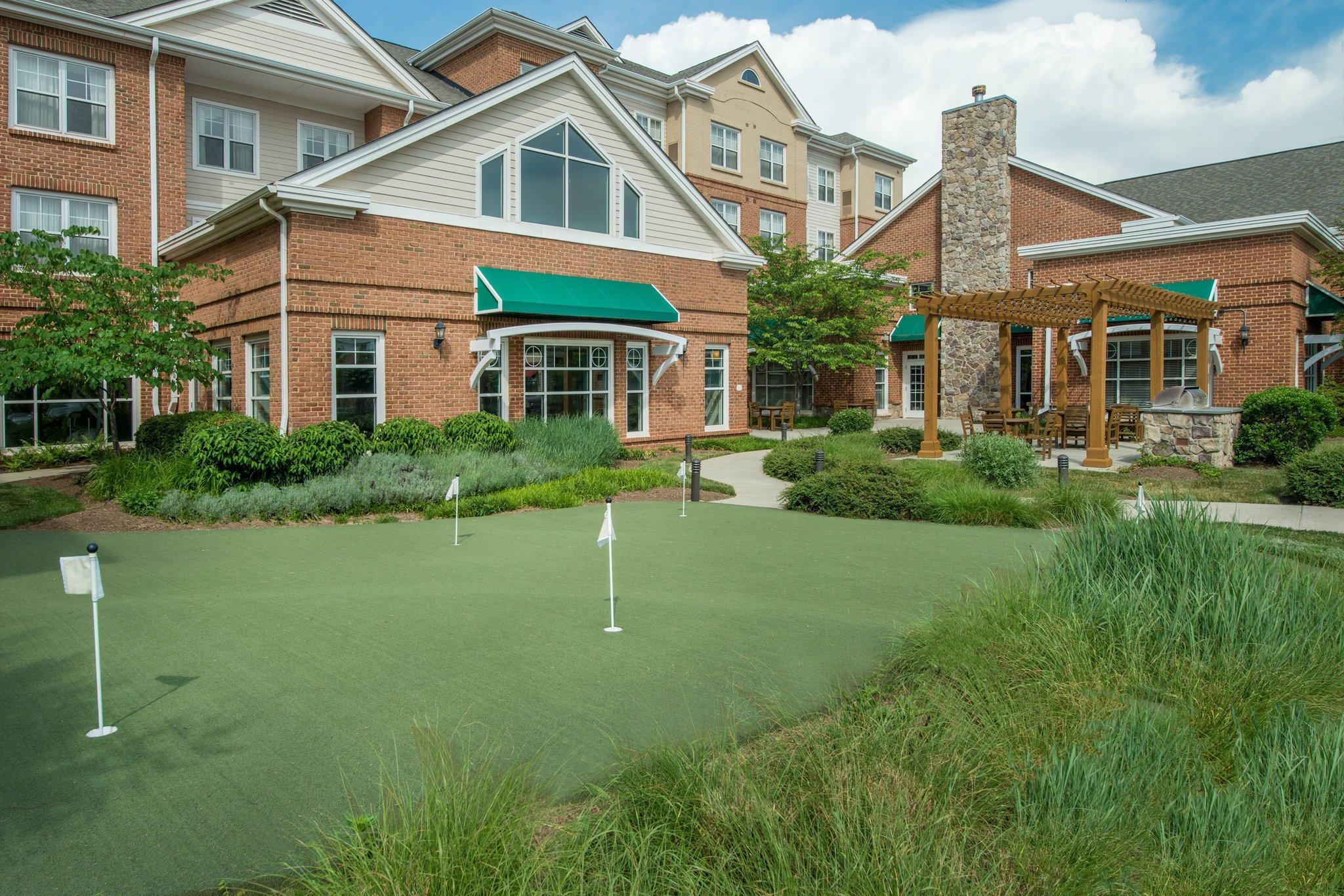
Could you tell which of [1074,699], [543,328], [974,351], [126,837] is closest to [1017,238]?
[974,351]

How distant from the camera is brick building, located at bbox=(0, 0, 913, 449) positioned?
1512 cm

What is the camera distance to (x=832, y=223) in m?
38.2

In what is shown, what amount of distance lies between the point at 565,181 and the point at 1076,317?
13889 mm

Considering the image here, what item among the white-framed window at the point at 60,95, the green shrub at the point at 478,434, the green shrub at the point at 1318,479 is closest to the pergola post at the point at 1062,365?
the green shrub at the point at 1318,479

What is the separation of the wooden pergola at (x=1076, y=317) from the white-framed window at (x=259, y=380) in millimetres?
12863

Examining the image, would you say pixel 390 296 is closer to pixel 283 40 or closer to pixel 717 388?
pixel 717 388

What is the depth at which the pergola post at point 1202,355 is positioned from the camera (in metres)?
20.3

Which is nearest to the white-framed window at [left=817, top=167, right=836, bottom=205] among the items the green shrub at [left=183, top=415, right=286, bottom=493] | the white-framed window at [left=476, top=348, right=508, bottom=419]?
the white-framed window at [left=476, top=348, right=508, bottom=419]

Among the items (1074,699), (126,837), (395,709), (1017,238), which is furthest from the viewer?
(1017,238)

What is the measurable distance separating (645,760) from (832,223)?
36982 millimetres

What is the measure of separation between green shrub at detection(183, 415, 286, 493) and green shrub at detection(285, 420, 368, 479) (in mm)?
191

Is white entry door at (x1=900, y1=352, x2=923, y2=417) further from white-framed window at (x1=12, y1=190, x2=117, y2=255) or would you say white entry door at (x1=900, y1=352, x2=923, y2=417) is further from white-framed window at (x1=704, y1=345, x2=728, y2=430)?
white-framed window at (x1=12, y1=190, x2=117, y2=255)

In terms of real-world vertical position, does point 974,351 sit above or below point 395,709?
above

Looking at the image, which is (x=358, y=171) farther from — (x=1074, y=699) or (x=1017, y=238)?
(x=1017, y=238)
